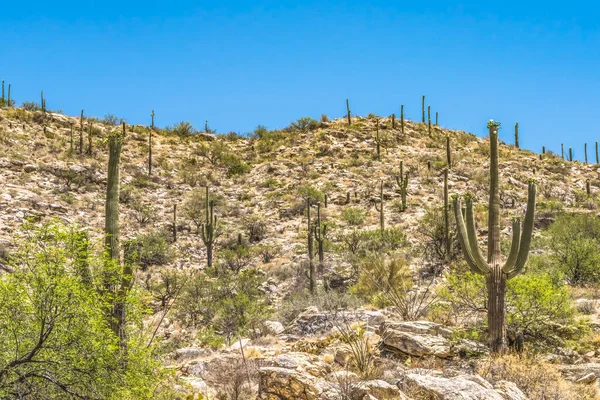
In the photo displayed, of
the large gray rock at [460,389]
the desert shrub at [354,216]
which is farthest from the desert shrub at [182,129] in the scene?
the large gray rock at [460,389]

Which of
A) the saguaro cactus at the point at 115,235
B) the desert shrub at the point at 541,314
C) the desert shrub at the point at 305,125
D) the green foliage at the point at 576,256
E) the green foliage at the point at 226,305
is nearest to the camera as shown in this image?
the saguaro cactus at the point at 115,235

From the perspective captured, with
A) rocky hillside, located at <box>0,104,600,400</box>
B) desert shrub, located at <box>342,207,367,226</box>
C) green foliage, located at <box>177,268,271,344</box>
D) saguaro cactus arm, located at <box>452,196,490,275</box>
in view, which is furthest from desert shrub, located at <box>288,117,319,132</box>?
saguaro cactus arm, located at <box>452,196,490,275</box>

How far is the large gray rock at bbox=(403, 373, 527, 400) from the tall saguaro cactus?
250 cm

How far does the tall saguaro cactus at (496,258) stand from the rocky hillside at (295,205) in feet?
1.71

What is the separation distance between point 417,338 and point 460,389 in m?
3.24

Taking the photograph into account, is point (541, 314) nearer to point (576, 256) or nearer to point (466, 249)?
point (466, 249)

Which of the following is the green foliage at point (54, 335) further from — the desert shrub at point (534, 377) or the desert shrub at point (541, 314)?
the desert shrub at point (541, 314)

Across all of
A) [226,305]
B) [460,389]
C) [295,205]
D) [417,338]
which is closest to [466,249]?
[417,338]

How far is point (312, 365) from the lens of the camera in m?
7.94

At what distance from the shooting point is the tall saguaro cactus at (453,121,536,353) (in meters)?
9.04

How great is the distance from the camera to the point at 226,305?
53.5 ft

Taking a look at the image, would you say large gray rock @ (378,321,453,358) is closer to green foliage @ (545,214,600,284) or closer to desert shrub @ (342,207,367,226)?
green foliage @ (545,214,600,284)

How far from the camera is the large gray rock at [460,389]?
19.3 feet

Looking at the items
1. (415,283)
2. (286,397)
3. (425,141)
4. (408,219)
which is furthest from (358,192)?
(286,397)
